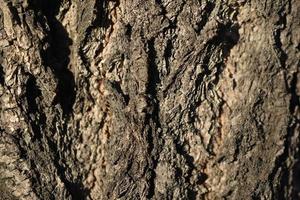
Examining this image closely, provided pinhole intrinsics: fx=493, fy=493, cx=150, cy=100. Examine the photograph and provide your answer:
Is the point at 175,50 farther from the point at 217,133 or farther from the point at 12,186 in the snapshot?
the point at 12,186

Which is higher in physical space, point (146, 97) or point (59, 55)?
point (59, 55)

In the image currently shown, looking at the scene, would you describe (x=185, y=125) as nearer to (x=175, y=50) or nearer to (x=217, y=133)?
(x=217, y=133)

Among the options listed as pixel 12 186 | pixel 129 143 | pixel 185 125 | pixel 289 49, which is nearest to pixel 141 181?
pixel 129 143

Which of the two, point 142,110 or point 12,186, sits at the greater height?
point 142,110

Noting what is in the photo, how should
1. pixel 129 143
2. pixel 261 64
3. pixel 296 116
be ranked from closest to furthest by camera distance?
pixel 129 143, pixel 261 64, pixel 296 116

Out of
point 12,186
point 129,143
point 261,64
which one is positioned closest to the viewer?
point 12,186

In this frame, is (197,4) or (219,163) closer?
(197,4)

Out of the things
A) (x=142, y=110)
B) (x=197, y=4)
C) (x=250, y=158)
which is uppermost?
(x=197, y=4)
